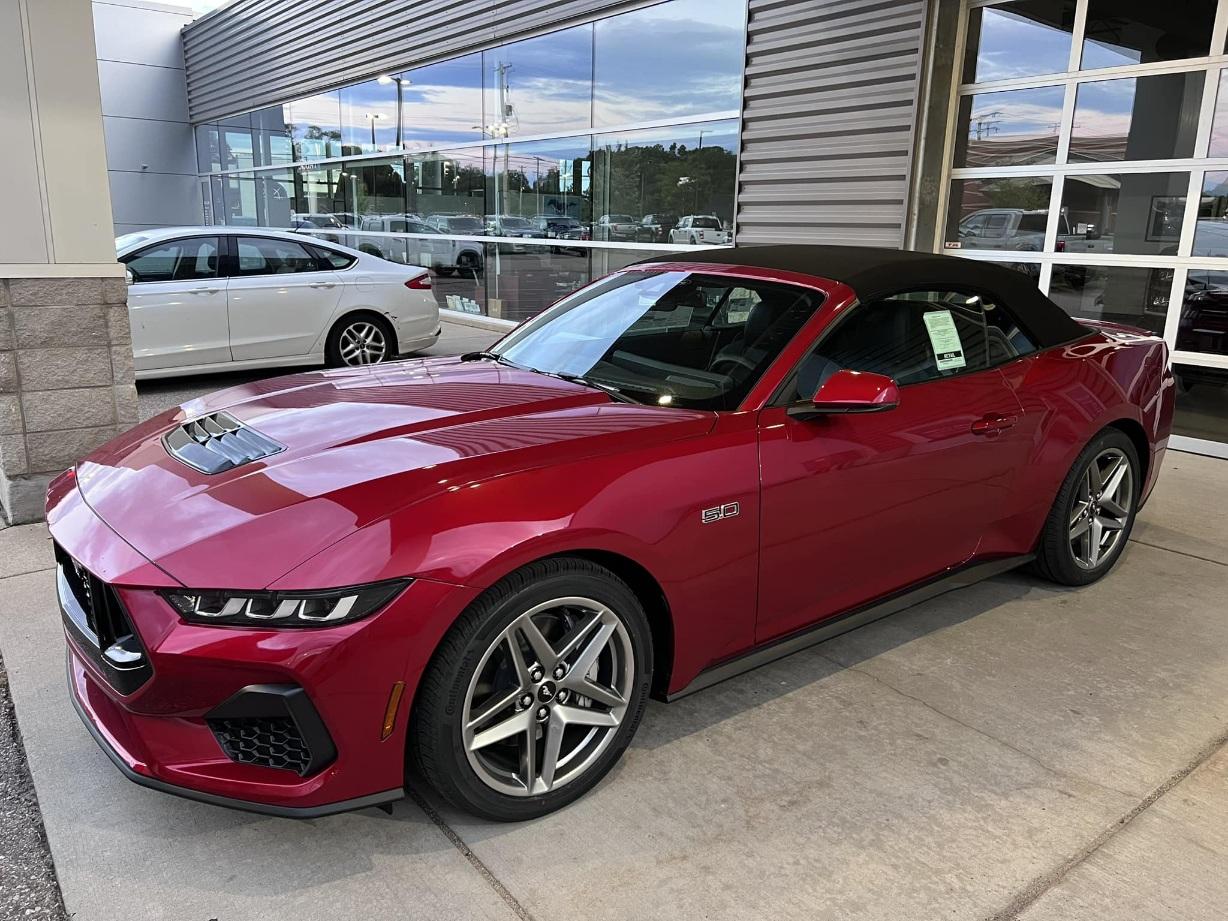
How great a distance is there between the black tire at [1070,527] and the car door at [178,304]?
6.96 metres

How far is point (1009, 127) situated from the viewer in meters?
7.40

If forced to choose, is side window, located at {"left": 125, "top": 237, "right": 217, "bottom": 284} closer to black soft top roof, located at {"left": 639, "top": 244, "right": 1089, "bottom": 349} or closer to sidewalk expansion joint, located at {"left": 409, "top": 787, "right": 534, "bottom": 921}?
black soft top roof, located at {"left": 639, "top": 244, "right": 1089, "bottom": 349}

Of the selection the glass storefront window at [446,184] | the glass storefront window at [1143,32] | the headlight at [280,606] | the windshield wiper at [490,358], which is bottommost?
the headlight at [280,606]

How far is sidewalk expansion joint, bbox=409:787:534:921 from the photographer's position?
218 centimetres

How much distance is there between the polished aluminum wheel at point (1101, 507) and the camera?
4.04 meters

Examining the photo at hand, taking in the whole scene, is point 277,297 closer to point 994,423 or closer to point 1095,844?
point 994,423

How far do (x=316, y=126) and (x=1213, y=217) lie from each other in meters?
15.2

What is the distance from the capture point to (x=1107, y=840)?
8.07ft

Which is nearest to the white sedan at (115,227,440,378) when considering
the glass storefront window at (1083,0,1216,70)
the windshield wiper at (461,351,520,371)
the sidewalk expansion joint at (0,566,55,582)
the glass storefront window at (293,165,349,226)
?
the sidewalk expansion joint at (0,566,55,582)

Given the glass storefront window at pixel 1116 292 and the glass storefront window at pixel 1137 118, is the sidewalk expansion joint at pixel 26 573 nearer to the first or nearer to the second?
the glass storefront window at pixel 1116 292

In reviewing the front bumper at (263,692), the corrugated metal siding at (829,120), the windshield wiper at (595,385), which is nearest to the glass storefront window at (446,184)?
the corrugated metal siding at (829,120)

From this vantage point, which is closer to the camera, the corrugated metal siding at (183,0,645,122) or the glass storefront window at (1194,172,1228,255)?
the glass storefront window at (1194,172,1228,255)

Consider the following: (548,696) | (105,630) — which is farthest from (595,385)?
(105,630)

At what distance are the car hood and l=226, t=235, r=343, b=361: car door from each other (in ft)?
17.4
